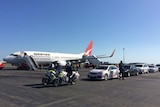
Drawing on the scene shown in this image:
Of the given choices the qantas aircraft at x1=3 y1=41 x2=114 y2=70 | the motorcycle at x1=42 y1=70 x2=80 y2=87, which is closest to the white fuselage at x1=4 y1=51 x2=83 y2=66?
the qantas aircraft at x1=3 y1=41 x2=114 y2=70

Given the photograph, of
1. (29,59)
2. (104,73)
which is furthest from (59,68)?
(29,59)

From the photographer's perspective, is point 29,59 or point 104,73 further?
point 29,59

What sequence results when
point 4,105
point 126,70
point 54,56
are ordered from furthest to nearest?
point 54,56
point 126,70
point 4,105

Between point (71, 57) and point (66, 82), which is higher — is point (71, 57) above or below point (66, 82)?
above

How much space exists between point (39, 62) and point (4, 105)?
119ft

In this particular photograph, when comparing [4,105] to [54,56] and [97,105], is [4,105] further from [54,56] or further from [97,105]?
[54,56]

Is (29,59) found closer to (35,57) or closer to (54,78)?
(35,57)

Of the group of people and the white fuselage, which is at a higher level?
the white fuselage

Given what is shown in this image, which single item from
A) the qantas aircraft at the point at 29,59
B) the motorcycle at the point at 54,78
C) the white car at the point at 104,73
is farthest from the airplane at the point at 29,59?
the motorcycle at the point at 54,78

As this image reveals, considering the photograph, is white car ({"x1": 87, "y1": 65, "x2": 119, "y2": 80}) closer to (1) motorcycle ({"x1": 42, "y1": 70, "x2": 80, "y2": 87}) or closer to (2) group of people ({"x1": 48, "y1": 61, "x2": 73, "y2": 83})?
(2) group of people ({"x1": 48, "y1": 61, "x2": 73, "y2": 83})

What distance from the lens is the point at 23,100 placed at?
30.9 feet

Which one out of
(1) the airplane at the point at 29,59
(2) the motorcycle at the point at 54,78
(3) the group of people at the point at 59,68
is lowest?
(2) the motorcycle at the point at 54,78

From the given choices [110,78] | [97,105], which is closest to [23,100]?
[97,105]

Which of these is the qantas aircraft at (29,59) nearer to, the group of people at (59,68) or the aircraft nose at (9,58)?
the aircraft nose at (9,58)
